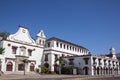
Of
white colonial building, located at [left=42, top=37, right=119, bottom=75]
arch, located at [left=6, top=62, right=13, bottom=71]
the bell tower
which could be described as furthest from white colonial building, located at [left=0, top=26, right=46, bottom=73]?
the bell tower

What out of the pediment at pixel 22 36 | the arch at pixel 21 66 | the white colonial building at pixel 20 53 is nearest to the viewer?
the white colonial building at pixel 20 53

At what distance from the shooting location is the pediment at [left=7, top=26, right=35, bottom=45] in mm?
48709

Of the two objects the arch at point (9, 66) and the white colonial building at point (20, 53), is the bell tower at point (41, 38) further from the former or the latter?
the arch at point (9, 66)

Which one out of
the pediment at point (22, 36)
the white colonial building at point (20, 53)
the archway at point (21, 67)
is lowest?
the archway at point (21, 67)

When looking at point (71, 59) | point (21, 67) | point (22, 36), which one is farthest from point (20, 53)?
point (71, 59)

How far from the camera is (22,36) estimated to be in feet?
168

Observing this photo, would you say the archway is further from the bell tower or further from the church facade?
the bell tower

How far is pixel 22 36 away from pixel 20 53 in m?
4.69

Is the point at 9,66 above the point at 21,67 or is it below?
above

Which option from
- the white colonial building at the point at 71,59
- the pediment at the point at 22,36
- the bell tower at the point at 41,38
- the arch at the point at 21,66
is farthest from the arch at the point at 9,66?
the bell tower at the point at 41,38

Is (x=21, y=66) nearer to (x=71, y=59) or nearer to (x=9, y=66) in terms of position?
(x=9, y=66)

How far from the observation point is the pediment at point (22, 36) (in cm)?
4871

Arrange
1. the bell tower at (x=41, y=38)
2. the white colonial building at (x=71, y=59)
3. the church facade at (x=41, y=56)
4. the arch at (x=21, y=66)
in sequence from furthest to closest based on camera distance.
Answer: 1. the bell tower at (x=41, y=38)
2. the white colonial building at (x=71, y=59)
3. the arch at (x=21, y=66)
4. the church facade at (x=41, y=56)

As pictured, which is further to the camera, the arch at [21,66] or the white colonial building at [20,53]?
the arch at [21,66]
